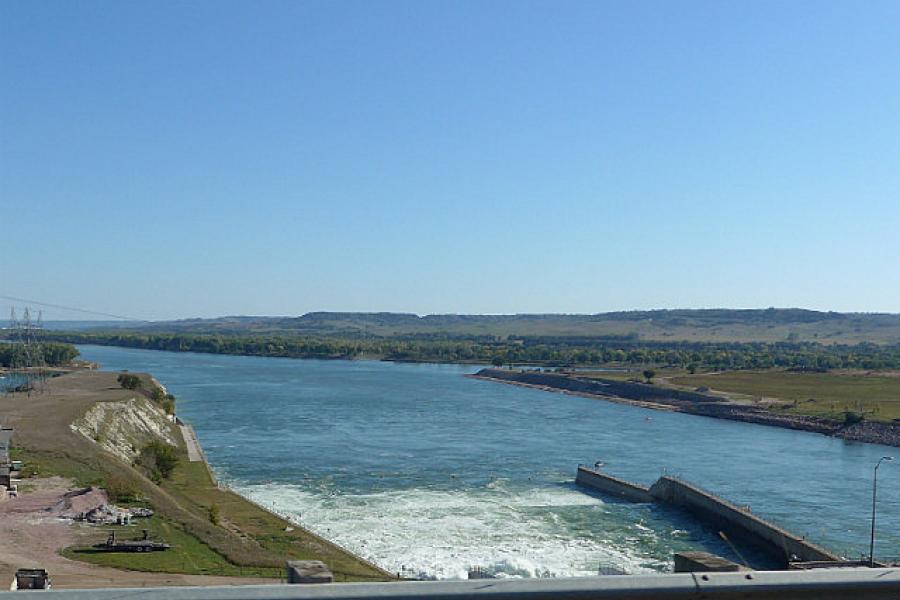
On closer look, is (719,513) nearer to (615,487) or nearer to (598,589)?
(615,487)

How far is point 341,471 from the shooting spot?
4216 cm

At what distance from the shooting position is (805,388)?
288 feet

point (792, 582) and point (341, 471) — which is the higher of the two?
point (792, 582)

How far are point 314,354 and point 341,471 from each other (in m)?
125

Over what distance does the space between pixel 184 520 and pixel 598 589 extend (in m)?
27.0

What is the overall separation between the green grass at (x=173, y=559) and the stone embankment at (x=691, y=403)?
50.4 m

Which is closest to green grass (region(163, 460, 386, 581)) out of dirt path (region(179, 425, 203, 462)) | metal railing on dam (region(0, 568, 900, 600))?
dirt path (region(179, 425, 203, 462))

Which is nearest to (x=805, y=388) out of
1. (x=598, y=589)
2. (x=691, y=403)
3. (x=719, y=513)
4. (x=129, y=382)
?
(x=691, y=403)

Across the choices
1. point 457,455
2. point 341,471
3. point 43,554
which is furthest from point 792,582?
point 457,455

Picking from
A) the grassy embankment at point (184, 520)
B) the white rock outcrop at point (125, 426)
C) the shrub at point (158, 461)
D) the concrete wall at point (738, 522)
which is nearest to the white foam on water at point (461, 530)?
the grassy embankment at point (184, 520)

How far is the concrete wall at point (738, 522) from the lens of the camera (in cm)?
2827

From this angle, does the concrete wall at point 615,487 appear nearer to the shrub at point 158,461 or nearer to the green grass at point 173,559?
the shrub at point 158,461

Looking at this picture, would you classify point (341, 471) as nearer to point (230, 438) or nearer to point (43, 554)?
point (230, 438)

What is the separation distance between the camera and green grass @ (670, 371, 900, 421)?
71188 mm
